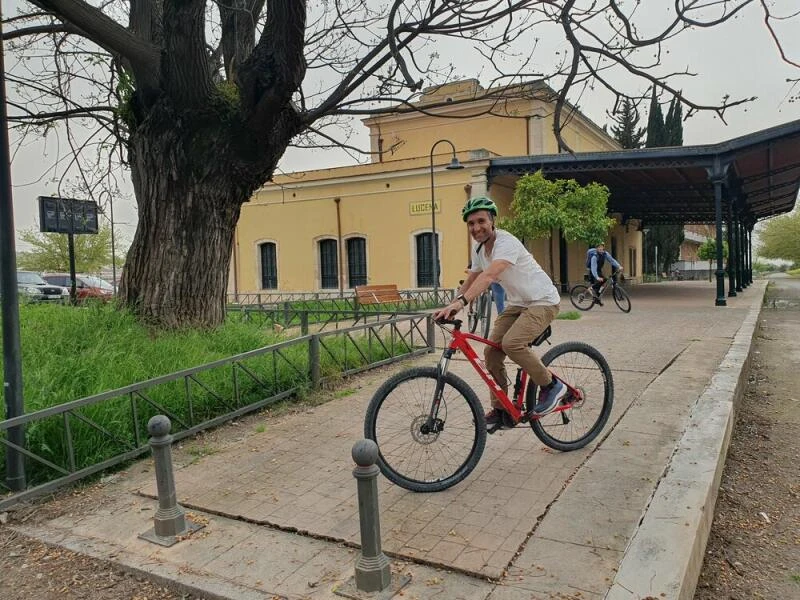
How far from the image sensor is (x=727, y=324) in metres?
12.5

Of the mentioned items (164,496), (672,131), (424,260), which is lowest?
(164,496)

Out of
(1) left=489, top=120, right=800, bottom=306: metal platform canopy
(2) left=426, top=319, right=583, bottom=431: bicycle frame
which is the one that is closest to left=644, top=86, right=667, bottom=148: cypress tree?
(1) left=489, top=120, right=800, bottom=306: metal platform canopy

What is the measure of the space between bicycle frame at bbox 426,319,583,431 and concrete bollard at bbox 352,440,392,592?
1.10 m

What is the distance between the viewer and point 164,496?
10.6ft

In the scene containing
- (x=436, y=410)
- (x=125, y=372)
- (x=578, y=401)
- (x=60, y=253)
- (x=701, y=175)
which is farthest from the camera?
(x=60, y=253)

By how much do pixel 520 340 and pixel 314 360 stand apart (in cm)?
303

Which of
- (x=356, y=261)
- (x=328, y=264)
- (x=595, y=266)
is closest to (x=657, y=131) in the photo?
(x=356, y=261)

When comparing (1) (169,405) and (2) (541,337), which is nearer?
(2) (541,337)

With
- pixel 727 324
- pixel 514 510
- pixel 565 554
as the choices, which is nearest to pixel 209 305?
pixel 514 510

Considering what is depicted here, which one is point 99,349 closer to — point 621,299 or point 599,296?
point 599,296

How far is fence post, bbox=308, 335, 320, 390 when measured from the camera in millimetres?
6312

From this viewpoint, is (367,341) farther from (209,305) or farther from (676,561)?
(676,561)

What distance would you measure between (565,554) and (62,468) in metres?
3.15

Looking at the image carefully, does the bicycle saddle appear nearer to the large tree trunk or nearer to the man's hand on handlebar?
the man's hand on handlebar
